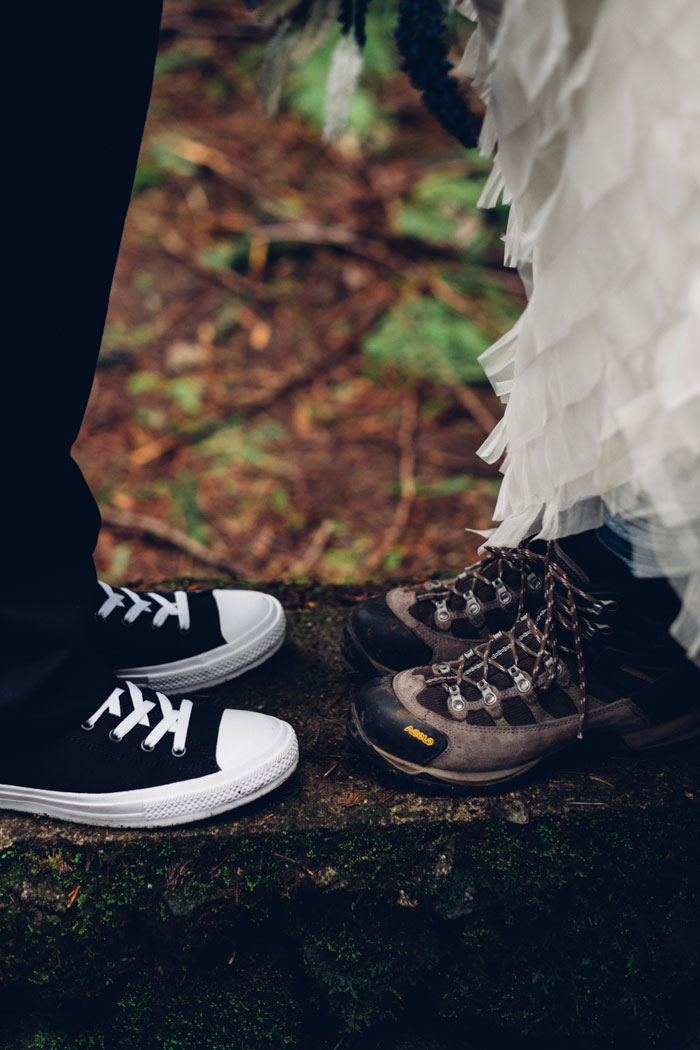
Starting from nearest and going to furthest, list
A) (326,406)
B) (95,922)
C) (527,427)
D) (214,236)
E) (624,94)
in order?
(624,94)
(527,427)
(95,922)
(326,406)
(214,236)

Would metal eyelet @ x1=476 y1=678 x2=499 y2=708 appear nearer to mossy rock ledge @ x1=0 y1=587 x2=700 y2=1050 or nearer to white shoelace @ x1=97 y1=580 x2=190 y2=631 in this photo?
mossy rock ledge @ x1=0 y1=587 x2=700 y2=1050

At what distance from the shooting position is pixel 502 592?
1.07 meters

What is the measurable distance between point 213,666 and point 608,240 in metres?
0.80

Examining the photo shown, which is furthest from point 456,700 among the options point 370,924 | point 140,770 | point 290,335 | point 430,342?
point 290,335

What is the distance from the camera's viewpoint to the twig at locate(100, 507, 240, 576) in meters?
2.13

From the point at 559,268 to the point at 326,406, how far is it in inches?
80.3

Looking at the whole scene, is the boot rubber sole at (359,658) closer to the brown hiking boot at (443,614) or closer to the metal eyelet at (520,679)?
the brown hiking boot at (443,614)

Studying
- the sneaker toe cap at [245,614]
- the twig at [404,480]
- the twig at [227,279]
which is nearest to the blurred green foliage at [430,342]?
the twig at [404,480]

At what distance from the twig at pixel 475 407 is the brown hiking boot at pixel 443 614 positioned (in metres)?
1.60

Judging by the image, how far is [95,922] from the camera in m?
0.93

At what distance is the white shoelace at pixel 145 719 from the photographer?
3.15ft

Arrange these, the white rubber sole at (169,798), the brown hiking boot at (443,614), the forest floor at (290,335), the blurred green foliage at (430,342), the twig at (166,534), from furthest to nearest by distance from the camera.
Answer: the blurred green foliage at (430,342) < the forest floor at (290,335) < the twig at (166,534) < the brown hiking boot at (443,614) < the white rubber sole at (169,798)

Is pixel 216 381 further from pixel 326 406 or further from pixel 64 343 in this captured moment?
pixel 64 343

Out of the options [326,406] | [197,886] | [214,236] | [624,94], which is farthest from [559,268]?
[214,236]
